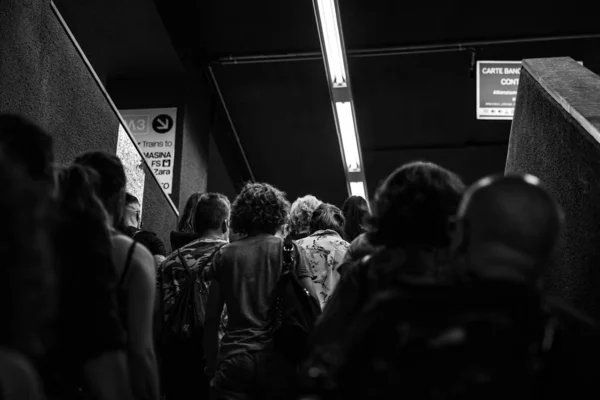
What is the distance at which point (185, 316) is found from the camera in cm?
389

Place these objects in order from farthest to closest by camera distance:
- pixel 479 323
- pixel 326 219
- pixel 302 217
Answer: pixel 302 217
pixel 326 219
pixel 479 323

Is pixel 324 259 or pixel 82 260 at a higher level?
pixel 82 260

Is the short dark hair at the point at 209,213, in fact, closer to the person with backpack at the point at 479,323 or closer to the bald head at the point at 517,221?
the person with backpack at the point at 479,323

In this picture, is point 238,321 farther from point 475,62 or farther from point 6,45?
point 475,62

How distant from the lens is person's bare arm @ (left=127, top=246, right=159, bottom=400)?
2.42m

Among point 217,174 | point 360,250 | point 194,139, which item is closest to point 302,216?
point 360,250

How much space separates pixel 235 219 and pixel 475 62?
6.72m

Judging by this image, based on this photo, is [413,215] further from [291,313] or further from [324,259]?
[324,259]

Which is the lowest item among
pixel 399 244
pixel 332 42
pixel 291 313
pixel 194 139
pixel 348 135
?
pixel 291 313

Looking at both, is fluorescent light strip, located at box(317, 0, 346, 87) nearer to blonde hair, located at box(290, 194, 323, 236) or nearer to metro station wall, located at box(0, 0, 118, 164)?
metro station wall, located at box(0, 0, 118, 164)

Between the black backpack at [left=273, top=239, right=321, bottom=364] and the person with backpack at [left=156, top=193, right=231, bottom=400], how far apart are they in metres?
0.47

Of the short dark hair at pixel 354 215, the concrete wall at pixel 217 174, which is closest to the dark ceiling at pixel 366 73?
the concrete wall at pixel 217 174

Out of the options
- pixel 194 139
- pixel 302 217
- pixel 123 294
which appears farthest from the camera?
pixel 194 139

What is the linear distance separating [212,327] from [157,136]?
20.1ft
